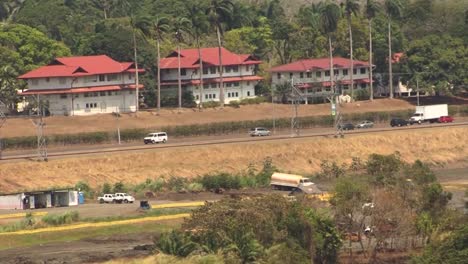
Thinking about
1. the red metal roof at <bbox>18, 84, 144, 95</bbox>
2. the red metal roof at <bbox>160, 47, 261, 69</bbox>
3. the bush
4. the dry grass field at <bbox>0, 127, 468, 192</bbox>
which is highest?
the red metal roof at <bbox>160, 47, 261, 69</bbox>

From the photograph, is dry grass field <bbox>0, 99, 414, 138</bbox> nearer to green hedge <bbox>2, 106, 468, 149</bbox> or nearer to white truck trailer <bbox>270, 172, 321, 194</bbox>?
green hedge <bbox>2, 106, 468, 149</bbox>

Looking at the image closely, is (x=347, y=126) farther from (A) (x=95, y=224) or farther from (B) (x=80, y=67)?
(A) (x=95, y=224)

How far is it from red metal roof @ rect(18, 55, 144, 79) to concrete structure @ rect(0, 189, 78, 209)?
40713 mm

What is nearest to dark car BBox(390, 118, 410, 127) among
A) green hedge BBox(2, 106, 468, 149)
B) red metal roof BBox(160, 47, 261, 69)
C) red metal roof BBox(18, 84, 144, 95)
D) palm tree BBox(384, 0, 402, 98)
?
green hedge BBox(2, 106, 468, 149)

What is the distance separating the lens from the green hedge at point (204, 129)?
98.3m

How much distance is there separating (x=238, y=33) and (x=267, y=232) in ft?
337

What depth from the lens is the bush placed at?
64562mm

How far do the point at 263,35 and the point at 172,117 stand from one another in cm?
3637

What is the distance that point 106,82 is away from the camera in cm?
11912

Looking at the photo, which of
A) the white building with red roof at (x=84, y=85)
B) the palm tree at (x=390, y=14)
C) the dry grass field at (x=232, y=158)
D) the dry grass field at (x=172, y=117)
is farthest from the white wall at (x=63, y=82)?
the palm tree at (x=390, y=14)

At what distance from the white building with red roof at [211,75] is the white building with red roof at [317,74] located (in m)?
3.39

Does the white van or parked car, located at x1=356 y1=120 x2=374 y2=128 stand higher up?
parked car, located at x1=356 y1=120 x2=374 y2=128

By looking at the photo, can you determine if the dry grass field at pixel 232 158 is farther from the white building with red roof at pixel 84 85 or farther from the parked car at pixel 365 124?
the white building with red roof at pixel 84 85

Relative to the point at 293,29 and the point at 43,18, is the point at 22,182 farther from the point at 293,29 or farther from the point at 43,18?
the point at 43,18
